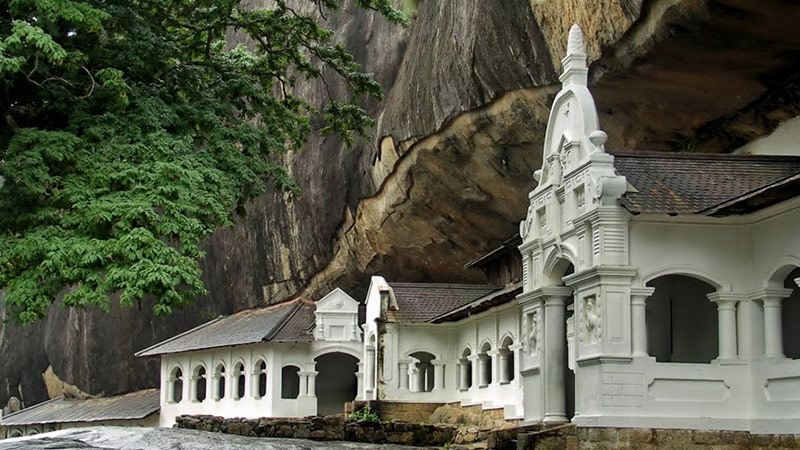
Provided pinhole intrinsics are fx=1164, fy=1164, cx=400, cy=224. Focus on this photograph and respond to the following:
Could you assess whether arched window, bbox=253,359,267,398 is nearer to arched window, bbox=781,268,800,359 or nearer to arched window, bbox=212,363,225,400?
arched window, bbox=212,363,225,400

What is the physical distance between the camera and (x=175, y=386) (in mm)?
45500

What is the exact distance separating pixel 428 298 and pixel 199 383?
15.9 metres

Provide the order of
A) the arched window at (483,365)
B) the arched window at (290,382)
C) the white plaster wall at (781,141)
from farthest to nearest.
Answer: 1. the arched window at (290,382)
2. the arched window at (483,365)
3. the white plaster wall at (781,141)

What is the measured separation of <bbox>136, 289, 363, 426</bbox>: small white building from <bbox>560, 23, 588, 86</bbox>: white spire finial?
18.9m

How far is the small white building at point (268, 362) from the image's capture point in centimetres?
3822

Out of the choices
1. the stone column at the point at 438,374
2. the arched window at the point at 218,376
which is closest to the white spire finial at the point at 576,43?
the stone column at the point at 438,374

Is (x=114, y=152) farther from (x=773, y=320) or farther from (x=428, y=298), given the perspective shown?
(x=428, y=298)

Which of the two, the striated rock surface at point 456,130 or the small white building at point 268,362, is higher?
the striated rock surface at point 456,130

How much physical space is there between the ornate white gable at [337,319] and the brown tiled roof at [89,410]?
10010mm

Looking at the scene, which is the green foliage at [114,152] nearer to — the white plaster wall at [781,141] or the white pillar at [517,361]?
the white pillar at [517,361]

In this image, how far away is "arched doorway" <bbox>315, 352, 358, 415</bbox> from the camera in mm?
42125

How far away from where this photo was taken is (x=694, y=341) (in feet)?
66.5

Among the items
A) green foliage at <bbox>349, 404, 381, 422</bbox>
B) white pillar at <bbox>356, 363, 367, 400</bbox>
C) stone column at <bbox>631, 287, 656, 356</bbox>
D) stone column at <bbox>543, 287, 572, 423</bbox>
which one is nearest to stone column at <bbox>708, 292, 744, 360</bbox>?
stone column at <bbox>631, 287, 656, 356</bbox>

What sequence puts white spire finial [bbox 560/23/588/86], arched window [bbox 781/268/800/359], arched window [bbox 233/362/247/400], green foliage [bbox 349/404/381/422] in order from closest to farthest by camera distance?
arched window [bbox 781/268/800/359] → white spire finial [bbox 560/23/588/86] → green foliage [bbox 349/404/381/422] → arched window [bbox 233/362/247/400]
